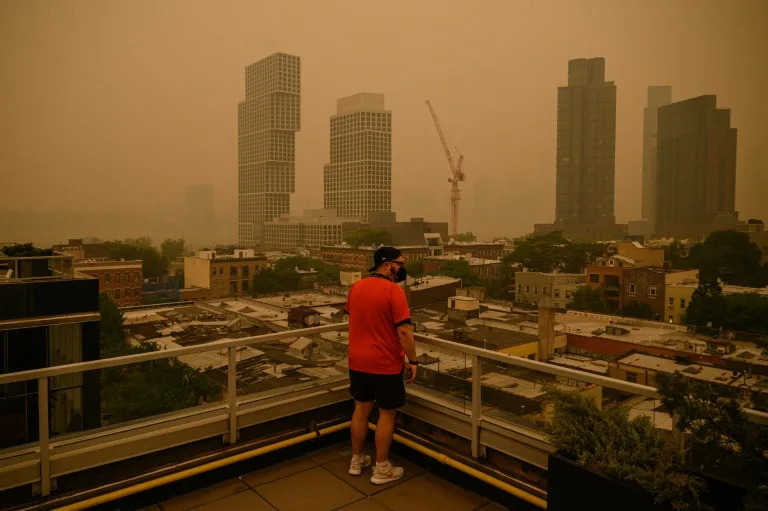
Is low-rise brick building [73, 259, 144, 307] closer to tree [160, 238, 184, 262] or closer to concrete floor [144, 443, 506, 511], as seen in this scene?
tree [160, 238, 184, 262]

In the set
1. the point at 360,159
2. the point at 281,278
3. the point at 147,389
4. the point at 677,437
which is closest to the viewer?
the point at 677,437

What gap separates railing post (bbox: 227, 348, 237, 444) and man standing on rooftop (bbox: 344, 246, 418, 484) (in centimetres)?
66

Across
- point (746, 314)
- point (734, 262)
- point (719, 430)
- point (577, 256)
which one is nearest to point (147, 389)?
point (719, 430)

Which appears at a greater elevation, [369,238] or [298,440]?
[369,238]

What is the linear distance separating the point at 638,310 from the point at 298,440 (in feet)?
132

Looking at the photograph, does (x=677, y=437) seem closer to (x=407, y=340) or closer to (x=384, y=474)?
(x=407, y=340)

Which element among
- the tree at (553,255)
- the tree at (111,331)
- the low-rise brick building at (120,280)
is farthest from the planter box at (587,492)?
the tree at (553,255)

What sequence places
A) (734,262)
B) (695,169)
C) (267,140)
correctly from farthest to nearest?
(267,140) → (695,169) → (734,262)

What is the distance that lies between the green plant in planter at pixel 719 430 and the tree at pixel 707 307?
35356 mm

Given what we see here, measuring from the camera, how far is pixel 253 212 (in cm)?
13388

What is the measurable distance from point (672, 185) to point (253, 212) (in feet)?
337

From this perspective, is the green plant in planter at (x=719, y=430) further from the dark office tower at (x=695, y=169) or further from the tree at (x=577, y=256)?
the tree at (x=577, y=256)

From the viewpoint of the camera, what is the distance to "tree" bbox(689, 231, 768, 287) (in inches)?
1518

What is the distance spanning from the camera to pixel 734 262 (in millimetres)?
38844
